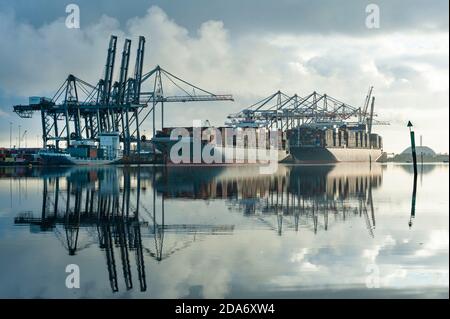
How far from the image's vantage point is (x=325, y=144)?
119 meters

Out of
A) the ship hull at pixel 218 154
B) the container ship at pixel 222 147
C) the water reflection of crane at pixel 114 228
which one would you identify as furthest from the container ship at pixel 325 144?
the water reflection of crane at pixel 114 228

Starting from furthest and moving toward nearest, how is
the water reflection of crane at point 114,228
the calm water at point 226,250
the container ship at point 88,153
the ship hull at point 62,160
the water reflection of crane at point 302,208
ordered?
the container ship at point 88,153
the ship hull at point 62,160
the water reflection of crane at point 302,208
the water reflection of crane at point 114,228
the calm water at point 226,250

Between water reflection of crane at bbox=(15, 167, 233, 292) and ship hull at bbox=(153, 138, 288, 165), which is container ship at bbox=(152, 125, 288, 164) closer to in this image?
ship hull at bbox=(153, 138, 288, 165)

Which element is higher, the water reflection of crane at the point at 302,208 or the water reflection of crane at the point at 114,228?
the water reflection of crane at the point at 114,228

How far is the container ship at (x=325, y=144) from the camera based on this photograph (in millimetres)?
118363

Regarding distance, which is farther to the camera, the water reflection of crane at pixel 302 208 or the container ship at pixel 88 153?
the container ship at pixel 88 153

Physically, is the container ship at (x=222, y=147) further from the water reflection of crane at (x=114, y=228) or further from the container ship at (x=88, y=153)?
the water reflection of crane at (x=114, y=228)

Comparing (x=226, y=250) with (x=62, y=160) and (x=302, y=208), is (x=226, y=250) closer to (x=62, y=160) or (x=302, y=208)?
(x=302, y=208)

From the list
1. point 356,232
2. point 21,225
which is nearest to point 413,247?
point 356,232

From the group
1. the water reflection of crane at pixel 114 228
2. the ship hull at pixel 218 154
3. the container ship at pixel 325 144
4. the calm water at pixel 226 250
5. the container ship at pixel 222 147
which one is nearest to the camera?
the calm water at pixel 226 250
